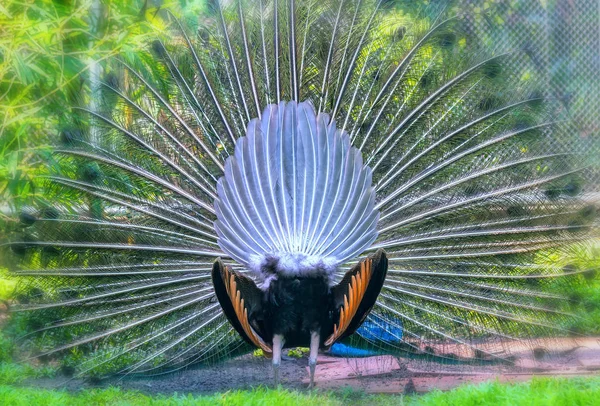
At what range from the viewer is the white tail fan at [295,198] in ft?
15.9

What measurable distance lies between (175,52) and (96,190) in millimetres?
1030

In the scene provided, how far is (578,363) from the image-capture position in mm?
5863

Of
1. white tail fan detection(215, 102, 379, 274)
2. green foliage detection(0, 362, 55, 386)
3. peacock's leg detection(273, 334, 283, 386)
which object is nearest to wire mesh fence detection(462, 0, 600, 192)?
white tail fan detection(215, 102, 379, 274)

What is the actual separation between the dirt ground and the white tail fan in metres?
1.10

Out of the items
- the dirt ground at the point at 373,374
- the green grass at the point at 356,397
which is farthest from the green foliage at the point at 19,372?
the green grass at the point at 356,397

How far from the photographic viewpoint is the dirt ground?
17.5 feet

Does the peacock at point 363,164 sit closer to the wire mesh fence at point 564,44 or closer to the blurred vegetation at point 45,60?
the blurred vegetation at point 45,60

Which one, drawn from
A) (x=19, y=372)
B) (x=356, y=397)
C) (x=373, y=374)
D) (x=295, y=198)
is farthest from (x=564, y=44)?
(x=19, y=372)

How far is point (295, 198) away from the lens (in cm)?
495

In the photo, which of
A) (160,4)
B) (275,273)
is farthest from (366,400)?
(160,4)

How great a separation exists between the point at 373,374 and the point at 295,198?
5.22ft

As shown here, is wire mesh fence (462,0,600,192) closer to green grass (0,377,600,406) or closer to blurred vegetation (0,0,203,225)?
blurred vegetation (0,0,203,225)

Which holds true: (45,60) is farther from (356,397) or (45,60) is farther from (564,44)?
(564,44)

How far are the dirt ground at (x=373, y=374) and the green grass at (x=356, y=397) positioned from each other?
0.69ft
